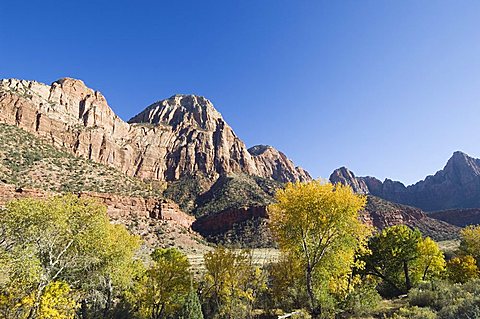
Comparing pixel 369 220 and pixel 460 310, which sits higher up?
pixel 369 220

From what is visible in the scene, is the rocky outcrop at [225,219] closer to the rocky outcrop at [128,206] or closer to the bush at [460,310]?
the rocky outcrop at [128,206]

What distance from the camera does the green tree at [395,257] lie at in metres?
31.9

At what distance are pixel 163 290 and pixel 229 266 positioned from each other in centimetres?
788

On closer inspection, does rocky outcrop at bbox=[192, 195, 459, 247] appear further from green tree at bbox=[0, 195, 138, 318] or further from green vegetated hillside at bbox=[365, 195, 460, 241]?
green tree at bbox=[0, 195, 138, 318]

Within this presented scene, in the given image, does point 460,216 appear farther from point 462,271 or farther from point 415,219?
point 462,271

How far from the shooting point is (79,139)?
124 m

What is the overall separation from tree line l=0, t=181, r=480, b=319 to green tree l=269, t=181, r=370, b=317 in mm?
64

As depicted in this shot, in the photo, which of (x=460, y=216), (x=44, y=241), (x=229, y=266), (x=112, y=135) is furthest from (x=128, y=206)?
(x=460, y=216)

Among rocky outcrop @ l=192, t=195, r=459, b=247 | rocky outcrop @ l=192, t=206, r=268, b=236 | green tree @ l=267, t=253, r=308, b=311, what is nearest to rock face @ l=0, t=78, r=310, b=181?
rocky outcrop @ l=192, t=206, r=268, b=236

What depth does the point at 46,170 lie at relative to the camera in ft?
262

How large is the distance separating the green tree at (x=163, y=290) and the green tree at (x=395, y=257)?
896 inches

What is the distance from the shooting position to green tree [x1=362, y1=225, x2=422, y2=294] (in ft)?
105

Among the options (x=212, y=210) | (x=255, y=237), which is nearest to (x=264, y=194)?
(x=212, y=210)

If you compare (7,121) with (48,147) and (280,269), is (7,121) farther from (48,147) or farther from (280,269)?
(280,269)
